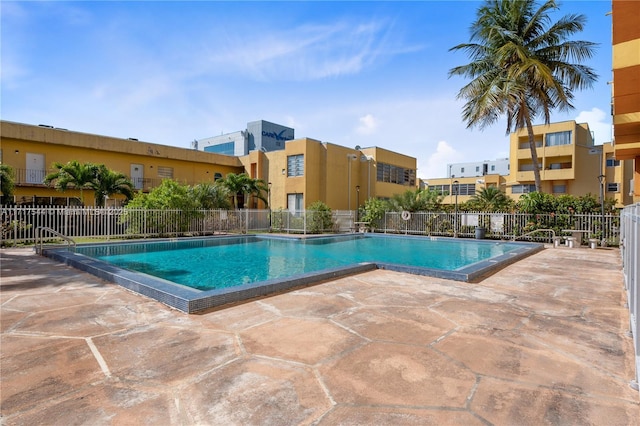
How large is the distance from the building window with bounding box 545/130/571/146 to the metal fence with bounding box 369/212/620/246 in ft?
72.7

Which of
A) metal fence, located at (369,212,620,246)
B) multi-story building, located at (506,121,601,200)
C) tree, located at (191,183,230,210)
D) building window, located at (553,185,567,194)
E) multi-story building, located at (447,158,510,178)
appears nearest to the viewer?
metal fence, located at (369,212,620,246)

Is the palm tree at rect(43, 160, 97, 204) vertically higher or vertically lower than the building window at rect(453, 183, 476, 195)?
lower

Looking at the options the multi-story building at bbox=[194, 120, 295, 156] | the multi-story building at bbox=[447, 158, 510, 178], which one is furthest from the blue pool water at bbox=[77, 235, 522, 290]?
the multi-story building at bbox=[447, 158, 510, 178]

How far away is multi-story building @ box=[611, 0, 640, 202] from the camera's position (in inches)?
172

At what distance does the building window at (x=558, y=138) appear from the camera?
32.0m

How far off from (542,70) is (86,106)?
19212mm

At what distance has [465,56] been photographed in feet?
61.1

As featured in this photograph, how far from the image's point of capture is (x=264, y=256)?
1200 cm

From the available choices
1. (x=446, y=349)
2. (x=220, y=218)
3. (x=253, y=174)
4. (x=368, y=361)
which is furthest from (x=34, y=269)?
(x=253, y=174)

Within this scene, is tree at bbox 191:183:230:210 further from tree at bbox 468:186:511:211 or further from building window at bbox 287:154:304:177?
tree at bbox 468:186:511:211

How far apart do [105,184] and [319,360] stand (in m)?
19.1

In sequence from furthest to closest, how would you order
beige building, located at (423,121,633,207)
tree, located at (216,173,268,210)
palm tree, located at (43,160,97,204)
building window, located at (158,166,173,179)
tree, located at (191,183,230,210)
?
beige building, located at (423,121,633,207)
building window, located at (158,166,173,179)
tree, located at (216,173,268,210)
tree, located at (191,183,230,210)
palm tree, located at (43,160,97,204)

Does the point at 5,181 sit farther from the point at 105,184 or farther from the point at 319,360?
the point at 319,360

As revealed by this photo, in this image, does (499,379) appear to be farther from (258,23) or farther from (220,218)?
(220,218)
